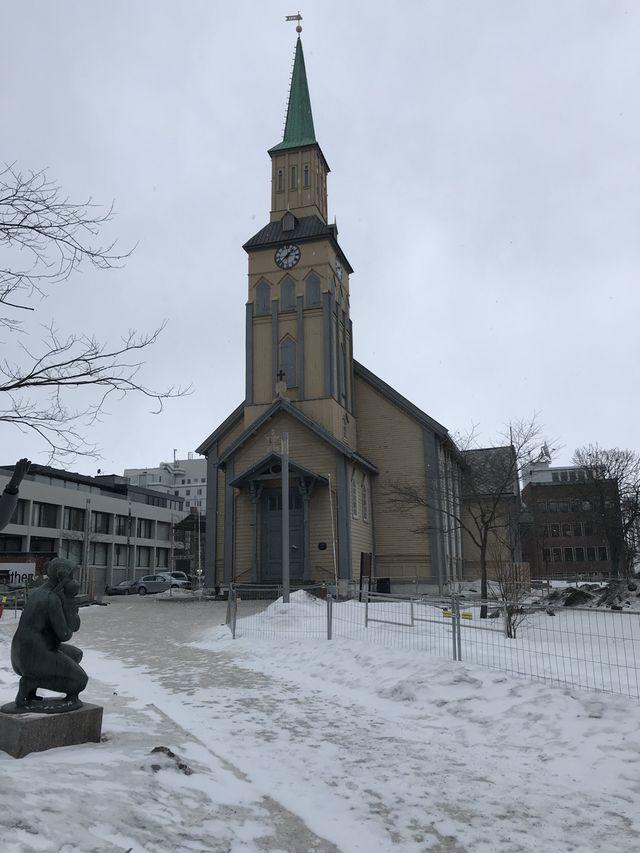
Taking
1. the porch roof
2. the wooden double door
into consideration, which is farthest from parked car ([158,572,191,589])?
the porch roof

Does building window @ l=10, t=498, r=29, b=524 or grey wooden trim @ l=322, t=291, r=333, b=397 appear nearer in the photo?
grey wooden trim @ l=322, t=291, r=333, b=397

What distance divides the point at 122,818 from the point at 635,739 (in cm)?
473

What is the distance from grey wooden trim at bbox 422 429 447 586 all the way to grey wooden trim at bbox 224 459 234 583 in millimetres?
Answer: 8919

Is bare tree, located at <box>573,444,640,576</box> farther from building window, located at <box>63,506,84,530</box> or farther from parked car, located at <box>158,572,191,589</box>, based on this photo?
building window, located at <box>63,506,84,530</box>

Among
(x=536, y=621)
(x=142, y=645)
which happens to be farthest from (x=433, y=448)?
(x=142, y=645)

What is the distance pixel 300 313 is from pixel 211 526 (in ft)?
36.3

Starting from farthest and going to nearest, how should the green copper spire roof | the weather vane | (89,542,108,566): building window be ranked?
1. (89,542,108,566): building window
2. the weather vane
3. the green copper spire roof

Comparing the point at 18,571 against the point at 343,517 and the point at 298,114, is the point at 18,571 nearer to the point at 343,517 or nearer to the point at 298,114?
the point at 343,517

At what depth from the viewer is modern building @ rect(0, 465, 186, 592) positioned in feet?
195

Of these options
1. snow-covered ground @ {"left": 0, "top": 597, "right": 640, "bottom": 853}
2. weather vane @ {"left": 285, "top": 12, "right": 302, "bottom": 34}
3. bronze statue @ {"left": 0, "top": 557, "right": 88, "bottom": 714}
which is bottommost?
snow-covered ground @ {"left": 0, "top": 597, "right": 640, "bottom": 853}

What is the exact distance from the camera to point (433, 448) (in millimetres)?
32375

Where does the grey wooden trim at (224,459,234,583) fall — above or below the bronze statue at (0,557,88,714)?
above

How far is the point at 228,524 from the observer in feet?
101

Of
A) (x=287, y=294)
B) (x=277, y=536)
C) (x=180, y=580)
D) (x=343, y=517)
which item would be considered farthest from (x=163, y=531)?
(x=343, y=517)
